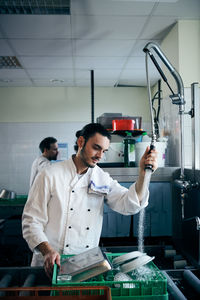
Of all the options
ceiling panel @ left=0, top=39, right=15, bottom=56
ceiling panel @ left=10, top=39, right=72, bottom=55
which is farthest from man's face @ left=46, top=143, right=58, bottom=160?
ceiling panel @ left=0, top=39, right=15, bottom=56

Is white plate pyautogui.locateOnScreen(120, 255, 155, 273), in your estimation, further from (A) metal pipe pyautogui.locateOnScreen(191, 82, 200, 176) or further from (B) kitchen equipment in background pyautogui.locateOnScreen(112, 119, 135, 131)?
(B) kitchen equipment in background pyautogui.locateOnScreen(112, 119, 135, 131)

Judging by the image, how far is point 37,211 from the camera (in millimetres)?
1324

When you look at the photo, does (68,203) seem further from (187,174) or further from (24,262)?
(24,262)

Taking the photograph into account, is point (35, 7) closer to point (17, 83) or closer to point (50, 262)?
point (50, 262)

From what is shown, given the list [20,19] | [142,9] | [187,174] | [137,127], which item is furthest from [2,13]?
[187,174]

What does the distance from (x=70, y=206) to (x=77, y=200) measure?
46mm

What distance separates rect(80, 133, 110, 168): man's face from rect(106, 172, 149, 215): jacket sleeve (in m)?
0.18

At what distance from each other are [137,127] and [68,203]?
1448 mm

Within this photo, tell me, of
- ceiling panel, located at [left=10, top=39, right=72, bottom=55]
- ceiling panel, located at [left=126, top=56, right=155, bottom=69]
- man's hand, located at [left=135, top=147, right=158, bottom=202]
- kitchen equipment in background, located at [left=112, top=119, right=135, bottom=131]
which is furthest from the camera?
ceiling panel, located at [left=126, top=56, right=155, bottom=69]

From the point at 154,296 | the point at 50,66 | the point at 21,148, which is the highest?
the point at 50,66

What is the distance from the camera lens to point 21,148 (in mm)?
5195

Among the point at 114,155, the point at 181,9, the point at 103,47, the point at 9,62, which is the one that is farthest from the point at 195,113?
the point at 9,62

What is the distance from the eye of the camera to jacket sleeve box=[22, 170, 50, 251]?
123 cm

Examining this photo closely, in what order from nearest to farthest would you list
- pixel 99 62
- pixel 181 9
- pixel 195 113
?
pixel 195 113, pixel 181 9, pixel 99 62
